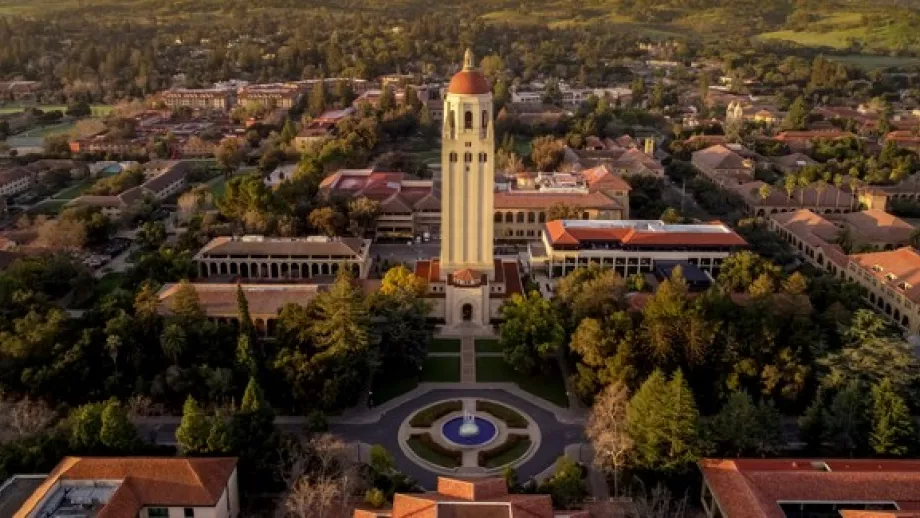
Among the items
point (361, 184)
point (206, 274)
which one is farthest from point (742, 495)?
Result: point (361, 184)

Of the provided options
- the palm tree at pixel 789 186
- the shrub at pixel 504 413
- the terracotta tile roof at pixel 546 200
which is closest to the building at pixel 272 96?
the terracotta tile roof at pixel 546 200

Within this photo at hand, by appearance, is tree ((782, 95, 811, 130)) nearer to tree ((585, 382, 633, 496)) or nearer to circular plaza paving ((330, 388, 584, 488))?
circular plaza paving ((330, 388, 584, 488))

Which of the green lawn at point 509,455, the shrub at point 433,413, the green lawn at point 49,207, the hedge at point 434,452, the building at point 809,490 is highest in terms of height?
the building at point 809,490

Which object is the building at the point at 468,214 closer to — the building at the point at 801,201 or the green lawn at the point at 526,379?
the green lawn at the point at 526,379

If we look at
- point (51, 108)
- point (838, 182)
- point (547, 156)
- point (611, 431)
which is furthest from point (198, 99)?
point (611, 431)

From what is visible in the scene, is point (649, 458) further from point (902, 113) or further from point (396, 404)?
point (902, 113)

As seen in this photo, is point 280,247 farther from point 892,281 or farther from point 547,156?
point 892,281
